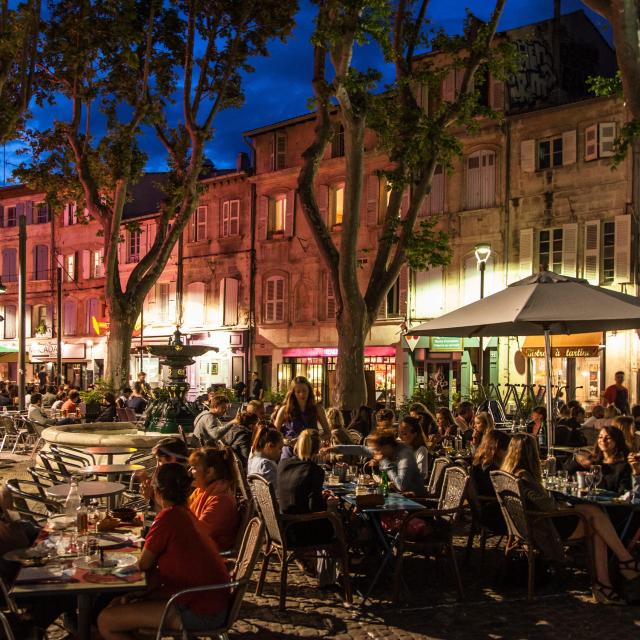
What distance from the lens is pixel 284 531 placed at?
611 cm

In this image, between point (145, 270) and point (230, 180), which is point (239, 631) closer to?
point (145, 270)

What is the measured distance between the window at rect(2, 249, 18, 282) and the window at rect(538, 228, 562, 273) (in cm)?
3151

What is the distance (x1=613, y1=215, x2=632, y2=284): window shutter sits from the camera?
2130cm

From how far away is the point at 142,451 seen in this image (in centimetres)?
1135

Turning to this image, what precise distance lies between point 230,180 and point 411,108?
19.1 meters

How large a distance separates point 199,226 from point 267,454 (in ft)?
93.2

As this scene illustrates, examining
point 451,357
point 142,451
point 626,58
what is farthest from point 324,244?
point 451,357

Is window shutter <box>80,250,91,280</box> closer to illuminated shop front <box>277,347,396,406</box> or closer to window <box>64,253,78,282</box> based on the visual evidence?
window <box>64,253,78,282</box>

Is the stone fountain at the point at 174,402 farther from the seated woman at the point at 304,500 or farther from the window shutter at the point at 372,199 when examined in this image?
the window shutter at the point at 372,199

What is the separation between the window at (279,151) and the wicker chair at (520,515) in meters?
26.0

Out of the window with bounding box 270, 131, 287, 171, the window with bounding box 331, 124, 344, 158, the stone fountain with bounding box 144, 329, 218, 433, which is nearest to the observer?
the stone fountain with bounding box 144, 329, 218, 433

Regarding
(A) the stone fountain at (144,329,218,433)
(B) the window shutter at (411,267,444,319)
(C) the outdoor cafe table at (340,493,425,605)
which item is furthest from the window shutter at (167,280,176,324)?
(C) the outdoor cafe table at (340,493,425,605)

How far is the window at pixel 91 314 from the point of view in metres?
39.6

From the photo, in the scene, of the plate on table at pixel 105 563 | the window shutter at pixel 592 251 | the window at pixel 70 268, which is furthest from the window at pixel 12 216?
the plate on table at pixel 105 563
